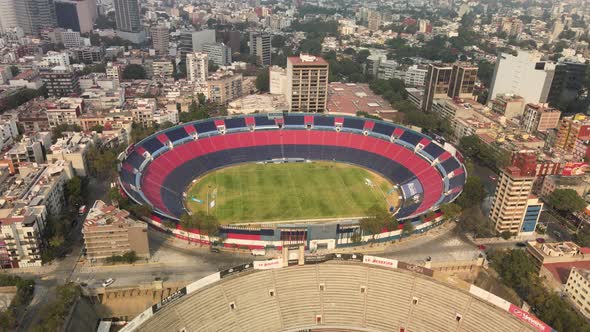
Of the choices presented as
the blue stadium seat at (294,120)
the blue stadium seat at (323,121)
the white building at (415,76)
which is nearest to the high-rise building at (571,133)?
the blue stadium seat at (323,121)

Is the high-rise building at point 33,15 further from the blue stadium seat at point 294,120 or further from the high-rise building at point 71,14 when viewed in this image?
the blue stadium seat at point 294,120

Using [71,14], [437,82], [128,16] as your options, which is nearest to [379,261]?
[437,82]

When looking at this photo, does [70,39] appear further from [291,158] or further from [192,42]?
[291,158]

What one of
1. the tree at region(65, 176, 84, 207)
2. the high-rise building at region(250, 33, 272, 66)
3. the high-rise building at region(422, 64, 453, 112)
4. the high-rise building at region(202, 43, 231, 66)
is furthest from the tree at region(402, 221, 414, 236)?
the high-rise building at region(250, 33, 272, 66)

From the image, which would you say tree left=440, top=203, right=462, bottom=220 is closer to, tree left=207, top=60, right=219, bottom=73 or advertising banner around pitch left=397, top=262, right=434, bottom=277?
advertising banner around pitch left=397, top=262, right=434, bottom=277

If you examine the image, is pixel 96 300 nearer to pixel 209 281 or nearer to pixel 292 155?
pixel 209 281

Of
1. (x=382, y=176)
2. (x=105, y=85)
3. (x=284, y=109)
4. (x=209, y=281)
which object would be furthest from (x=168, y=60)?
(x=209, y=281)
